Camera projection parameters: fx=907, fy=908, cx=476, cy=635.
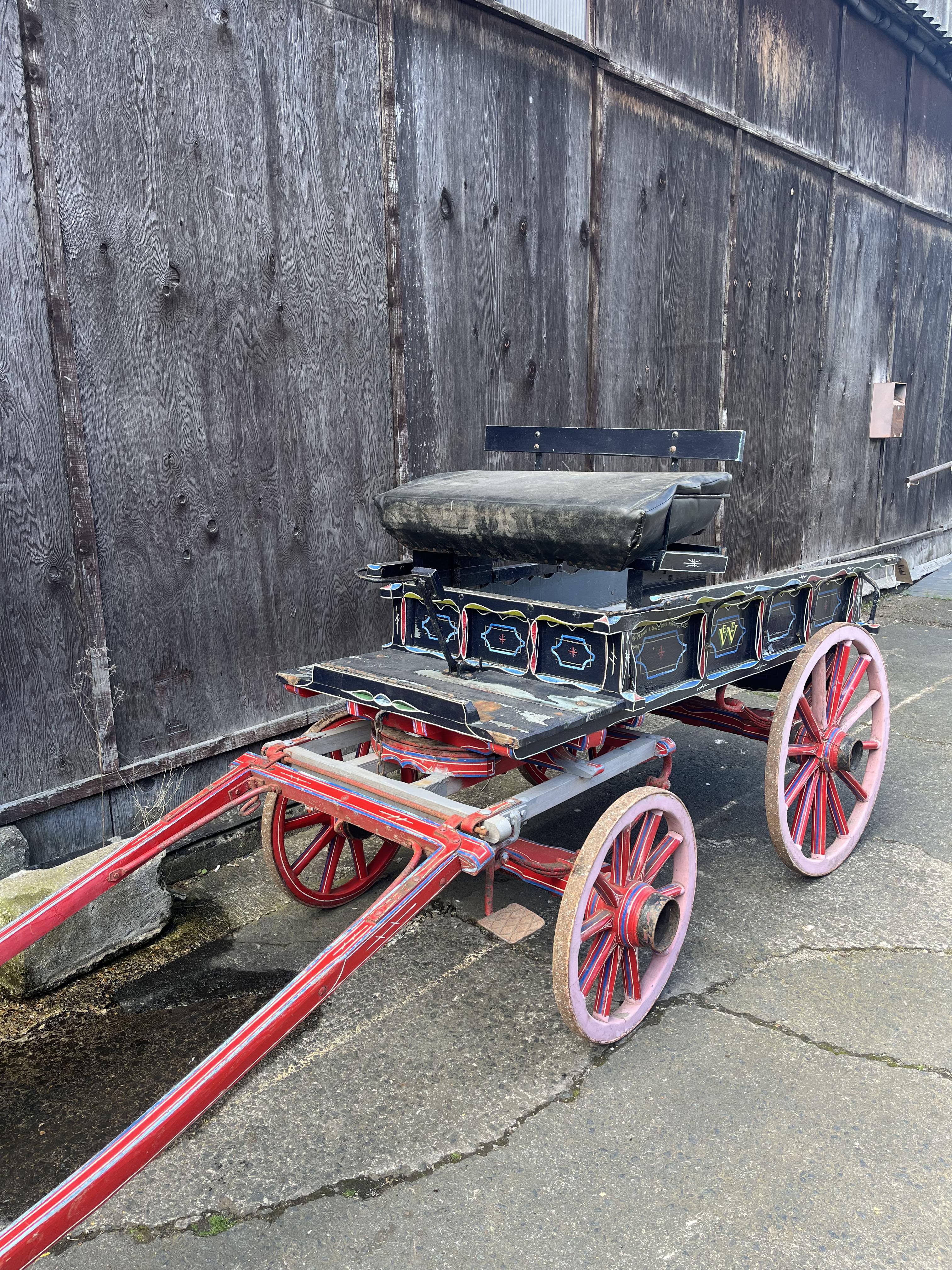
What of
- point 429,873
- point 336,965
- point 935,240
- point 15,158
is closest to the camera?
point 336,965

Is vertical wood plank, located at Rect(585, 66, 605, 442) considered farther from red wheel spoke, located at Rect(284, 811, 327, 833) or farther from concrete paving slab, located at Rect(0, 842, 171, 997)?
concrete paving slab, located at Rect(0, 842, 171, 997)

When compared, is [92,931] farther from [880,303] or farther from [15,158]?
[880,303]

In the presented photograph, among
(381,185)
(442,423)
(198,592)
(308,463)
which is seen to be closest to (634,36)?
(381,185)

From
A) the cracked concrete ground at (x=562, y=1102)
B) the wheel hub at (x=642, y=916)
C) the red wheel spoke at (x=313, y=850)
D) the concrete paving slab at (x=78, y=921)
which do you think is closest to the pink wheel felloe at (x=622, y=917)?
the wheel hub at (x=642, y=916)

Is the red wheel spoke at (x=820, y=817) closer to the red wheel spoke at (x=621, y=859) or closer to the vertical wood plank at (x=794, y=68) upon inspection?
the red wheel spoke at (x=621, y=859)

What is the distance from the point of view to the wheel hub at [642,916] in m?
2.72

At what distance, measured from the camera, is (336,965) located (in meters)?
2.03

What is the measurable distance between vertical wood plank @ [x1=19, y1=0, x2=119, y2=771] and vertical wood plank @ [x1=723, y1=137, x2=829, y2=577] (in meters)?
5.08

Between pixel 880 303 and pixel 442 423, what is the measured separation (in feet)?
21.4

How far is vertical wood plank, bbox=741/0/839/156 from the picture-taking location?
22.1 ft

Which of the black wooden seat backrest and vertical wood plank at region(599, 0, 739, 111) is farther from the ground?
vertical wood plank at region(599, 0, 739, 111)

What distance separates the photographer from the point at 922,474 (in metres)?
10.1

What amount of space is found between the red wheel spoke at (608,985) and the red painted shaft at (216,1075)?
72 centimetres

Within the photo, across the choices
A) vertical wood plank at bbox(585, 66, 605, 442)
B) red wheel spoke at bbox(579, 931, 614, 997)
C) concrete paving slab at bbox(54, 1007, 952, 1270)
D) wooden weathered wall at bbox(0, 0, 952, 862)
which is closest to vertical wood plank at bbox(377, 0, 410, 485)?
wooden weathered wall at bbox(0, 0, 952, 862)
